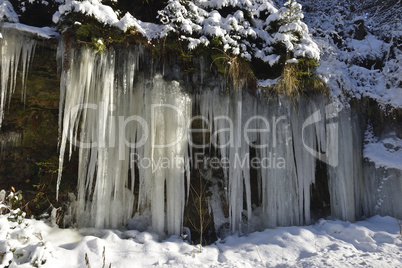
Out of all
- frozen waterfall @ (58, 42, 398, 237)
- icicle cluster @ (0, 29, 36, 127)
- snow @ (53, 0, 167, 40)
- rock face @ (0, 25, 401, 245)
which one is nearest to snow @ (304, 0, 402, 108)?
rock face @ (0, 25, 401, 245)

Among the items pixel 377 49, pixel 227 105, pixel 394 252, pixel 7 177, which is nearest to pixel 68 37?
pixel 227 105

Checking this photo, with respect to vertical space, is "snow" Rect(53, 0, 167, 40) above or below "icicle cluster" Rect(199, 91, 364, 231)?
above

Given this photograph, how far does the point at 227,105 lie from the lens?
4516 mm

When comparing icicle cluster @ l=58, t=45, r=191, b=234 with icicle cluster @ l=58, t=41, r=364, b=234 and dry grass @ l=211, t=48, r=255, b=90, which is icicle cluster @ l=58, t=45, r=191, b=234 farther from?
dry grass @ l=211, t=48, r=255, b=90

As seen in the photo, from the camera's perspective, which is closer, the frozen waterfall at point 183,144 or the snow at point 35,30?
the snow at point 35,30

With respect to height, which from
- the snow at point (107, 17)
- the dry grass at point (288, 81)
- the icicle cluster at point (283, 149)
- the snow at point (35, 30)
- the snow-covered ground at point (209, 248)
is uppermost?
the snow at point (107, 17)

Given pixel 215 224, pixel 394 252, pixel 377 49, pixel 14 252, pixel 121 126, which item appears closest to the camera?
pixel 14 252

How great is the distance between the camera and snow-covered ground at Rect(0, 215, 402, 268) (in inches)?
119

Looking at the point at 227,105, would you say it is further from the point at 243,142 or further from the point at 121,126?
the point at 121,126

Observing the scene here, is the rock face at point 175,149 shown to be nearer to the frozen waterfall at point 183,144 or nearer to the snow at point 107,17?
the frozen waterfall at point 183,144

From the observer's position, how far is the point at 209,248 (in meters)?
4.00

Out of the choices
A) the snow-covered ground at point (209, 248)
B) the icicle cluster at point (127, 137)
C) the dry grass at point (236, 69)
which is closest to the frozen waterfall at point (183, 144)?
the icicle cluster at point (127, 137)

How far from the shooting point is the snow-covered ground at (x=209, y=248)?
9.95ft

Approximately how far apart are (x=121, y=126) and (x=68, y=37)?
4.76 feet
